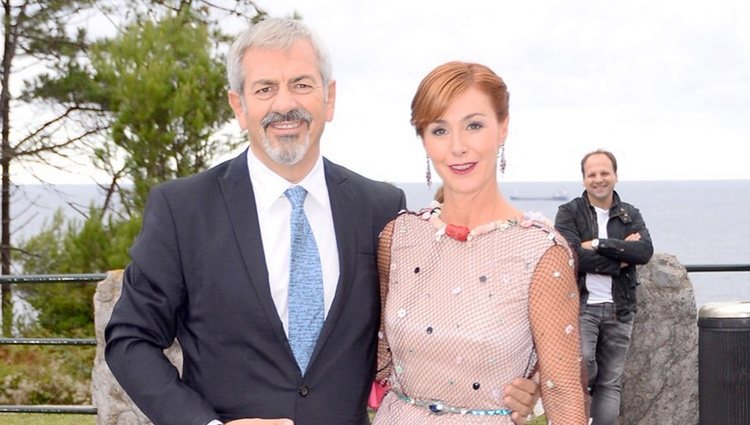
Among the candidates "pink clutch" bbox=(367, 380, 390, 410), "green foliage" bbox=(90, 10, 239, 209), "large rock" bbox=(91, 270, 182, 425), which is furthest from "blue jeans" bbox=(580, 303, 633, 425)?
"green foliage" bbox=(90, 10, 239, 209)

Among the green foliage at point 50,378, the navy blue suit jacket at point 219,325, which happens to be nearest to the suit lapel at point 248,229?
the navy blue suit jacket at point 219,325

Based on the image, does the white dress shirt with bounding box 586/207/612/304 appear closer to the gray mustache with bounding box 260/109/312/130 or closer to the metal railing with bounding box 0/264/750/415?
the metal railing with bounding box 0/264/750/415

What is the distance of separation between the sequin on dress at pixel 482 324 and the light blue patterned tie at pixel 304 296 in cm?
24

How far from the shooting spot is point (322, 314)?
2.82 meters

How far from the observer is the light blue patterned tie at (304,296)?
9.15 ft

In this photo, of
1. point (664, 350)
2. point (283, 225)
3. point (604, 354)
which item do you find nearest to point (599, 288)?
point (604, 354)

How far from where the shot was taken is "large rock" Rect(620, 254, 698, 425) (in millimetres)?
7254

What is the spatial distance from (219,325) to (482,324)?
688mm

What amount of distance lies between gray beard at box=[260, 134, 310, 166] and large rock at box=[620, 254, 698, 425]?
4.91m

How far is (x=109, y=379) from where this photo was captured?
6.43 m

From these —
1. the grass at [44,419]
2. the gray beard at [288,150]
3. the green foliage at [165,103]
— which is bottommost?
the grass at [44,419]

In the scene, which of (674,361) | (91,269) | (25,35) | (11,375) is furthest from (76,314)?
(674,361)

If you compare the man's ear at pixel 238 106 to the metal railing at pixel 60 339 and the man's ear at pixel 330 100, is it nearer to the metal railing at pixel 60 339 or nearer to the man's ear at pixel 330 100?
the man's ear at pixel 330 100

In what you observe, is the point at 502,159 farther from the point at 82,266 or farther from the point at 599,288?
the point at 82,266
